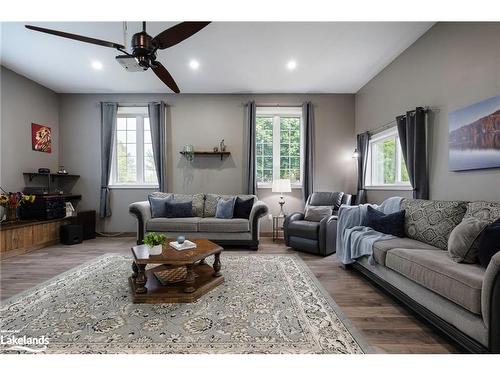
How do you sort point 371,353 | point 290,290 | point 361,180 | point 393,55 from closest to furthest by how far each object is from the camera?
point 371,353 → point 290,290 → point 393,55 → point 361,180

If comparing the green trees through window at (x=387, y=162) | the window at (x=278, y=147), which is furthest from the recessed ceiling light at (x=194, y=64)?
the green trees through window at (x=387, y=162)

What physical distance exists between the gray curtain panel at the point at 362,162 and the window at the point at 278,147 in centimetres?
119

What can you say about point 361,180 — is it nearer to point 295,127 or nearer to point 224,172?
point 295,127

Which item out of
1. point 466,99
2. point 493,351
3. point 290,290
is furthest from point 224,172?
point 493,351

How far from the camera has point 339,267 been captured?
3.21 metres

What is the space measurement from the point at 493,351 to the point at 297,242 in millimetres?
2676

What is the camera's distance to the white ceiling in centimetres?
295

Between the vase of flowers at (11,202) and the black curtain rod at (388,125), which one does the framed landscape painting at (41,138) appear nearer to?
the vase of flowers at (11,202)

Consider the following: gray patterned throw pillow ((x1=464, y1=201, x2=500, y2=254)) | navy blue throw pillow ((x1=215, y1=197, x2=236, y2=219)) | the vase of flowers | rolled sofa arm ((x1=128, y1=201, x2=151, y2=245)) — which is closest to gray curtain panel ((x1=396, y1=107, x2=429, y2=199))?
gray patterned throw pillow ((x1=464, y1=201, x2=500, y2=254))

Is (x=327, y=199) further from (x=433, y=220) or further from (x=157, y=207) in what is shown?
(x=157, y=207)

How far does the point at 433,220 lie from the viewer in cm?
242

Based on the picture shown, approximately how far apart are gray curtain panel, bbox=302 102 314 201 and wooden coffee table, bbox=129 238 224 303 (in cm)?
299

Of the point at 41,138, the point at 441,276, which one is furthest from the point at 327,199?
the point at 41,138
